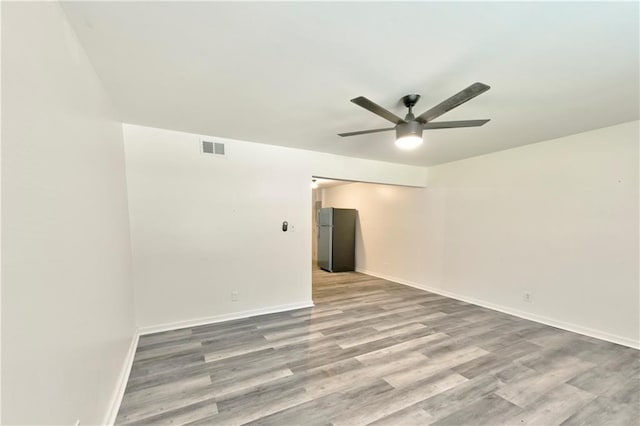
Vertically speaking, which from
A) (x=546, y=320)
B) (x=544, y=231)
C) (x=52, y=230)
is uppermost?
(x=52, y=230)

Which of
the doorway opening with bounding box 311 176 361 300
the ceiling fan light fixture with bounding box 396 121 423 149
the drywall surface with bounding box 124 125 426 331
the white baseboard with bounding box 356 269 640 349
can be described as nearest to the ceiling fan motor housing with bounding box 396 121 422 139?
the ceiling fan light fixture with bounding box 396 121 423 149

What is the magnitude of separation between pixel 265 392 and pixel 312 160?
118 inches


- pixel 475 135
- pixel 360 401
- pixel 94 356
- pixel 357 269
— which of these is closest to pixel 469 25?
pixel 475 135

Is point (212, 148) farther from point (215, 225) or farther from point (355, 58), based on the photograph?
point (355, 58)

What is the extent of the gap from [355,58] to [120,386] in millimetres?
2942

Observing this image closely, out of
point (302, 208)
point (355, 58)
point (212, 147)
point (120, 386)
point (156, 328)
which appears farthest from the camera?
point (302, 208)

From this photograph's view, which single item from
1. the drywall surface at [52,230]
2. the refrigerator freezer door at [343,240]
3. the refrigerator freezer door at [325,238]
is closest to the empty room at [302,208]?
the drywall surface at [52,230]

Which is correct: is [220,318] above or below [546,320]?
above

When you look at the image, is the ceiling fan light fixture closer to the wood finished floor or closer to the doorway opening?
the wood finished floor

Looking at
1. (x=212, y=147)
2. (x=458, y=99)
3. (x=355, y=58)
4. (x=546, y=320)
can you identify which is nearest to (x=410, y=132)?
(x=458, y=99)

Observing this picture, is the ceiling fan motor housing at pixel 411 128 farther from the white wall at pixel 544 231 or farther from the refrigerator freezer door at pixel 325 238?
the refrigerator freezer door at pixel 325 238

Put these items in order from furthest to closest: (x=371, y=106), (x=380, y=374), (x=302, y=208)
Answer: (x=302, y=208) < (x=380, y=374) < (x=371, y=106)

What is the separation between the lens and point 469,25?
1366 millimetres

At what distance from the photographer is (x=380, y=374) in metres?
2.26
